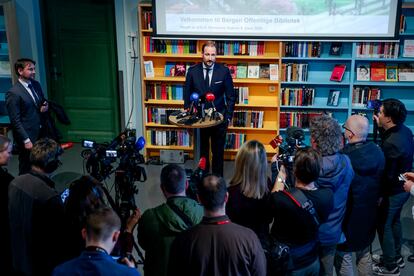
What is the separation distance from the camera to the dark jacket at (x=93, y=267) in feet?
5.98

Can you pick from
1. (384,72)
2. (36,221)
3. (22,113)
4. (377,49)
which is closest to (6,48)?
(22,113)

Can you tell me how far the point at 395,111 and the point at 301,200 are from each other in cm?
135

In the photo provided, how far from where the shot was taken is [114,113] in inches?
270

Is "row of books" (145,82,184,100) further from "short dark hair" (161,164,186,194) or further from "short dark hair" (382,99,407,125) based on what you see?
"short dark hair" (161,164,186,194)

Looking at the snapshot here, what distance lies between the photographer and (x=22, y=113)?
14.6 ft

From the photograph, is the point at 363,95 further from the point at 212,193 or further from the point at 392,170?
the point at 212,193

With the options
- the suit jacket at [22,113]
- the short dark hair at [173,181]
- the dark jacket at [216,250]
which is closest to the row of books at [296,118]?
the suit jacket at [22,113]

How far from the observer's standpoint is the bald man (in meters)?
2.96

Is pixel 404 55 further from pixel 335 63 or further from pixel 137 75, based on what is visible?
pixel 137 75

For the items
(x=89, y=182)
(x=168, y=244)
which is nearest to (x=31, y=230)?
(x=89, y=182)

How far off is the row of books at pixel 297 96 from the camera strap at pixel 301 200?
3.76 meters

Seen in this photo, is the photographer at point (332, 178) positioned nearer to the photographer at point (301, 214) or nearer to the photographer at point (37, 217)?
the photographer at point (301, 214)

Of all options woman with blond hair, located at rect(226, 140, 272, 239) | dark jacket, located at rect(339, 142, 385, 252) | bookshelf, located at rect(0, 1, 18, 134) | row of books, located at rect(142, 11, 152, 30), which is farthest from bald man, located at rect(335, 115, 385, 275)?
bookshelf, located at rect(0, 1, 18, 134)

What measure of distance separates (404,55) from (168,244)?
15.5 feet
